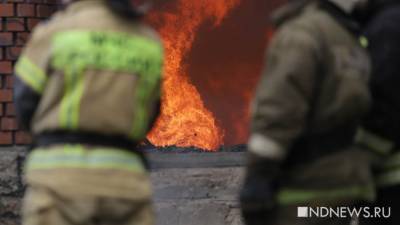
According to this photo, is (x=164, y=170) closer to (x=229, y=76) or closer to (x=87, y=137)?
(x=229, y=76)

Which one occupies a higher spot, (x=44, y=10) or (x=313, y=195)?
(x=44, y=10)

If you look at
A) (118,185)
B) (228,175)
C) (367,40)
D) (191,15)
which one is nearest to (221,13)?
(191,15)

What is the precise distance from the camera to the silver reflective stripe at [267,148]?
11.3ft

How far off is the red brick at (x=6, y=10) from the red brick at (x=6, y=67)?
341 millimetres

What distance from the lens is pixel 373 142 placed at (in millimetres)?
3891

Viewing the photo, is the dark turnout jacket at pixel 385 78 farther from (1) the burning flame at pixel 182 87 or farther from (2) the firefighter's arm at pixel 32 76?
(1) the burning flame at pixel 182 87

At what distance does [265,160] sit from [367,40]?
88cm

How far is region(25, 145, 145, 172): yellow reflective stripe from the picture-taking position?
354 cm

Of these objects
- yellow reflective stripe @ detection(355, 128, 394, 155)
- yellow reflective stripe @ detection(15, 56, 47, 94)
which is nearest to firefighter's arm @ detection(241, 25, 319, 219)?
yellow reflective stripe @ detection(355, 128, 394, 155)

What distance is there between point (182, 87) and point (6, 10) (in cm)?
181

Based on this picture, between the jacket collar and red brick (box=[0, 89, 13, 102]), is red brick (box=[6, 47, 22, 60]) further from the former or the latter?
the jacket collar

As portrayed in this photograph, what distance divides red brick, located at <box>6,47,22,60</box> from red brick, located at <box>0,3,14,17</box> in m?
0.24

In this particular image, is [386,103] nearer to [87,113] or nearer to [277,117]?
[277,117]

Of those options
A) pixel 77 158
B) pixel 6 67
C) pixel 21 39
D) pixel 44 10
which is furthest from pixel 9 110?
pixel 77 158
